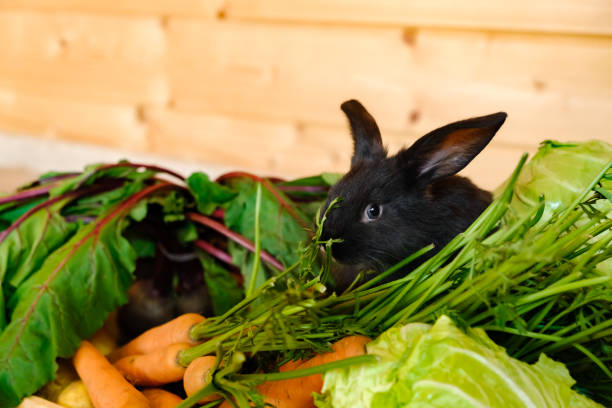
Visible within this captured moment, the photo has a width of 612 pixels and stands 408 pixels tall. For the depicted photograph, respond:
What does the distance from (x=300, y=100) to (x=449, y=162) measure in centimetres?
158

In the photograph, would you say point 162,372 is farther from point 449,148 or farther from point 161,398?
point 449,148

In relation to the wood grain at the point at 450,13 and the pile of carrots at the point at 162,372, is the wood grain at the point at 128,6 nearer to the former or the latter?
the wood grain at the point at 450,13

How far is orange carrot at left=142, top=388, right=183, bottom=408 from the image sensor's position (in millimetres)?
1073

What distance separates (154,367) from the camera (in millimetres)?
1111

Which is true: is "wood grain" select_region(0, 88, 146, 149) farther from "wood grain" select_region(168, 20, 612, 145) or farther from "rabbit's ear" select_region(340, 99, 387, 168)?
"rabbit's ear" select_region(340, 99, 387, 168)

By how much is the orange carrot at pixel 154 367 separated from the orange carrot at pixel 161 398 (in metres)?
0.02

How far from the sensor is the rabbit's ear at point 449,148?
926 millimetres

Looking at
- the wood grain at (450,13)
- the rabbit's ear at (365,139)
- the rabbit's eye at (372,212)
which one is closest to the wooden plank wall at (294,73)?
the wood grain at (450,13)

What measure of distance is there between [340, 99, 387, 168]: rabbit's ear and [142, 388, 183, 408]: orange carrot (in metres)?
0.58

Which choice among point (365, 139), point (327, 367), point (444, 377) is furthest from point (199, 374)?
point (365, 139)

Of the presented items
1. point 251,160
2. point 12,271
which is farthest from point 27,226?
point 251,160

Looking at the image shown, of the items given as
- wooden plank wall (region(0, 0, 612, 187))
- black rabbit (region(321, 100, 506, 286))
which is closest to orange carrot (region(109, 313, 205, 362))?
black rabbit (region(321, 100, 506, 286))

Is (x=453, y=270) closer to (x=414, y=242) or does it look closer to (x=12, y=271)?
(x=414, y=242)

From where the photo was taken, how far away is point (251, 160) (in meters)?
2.70
